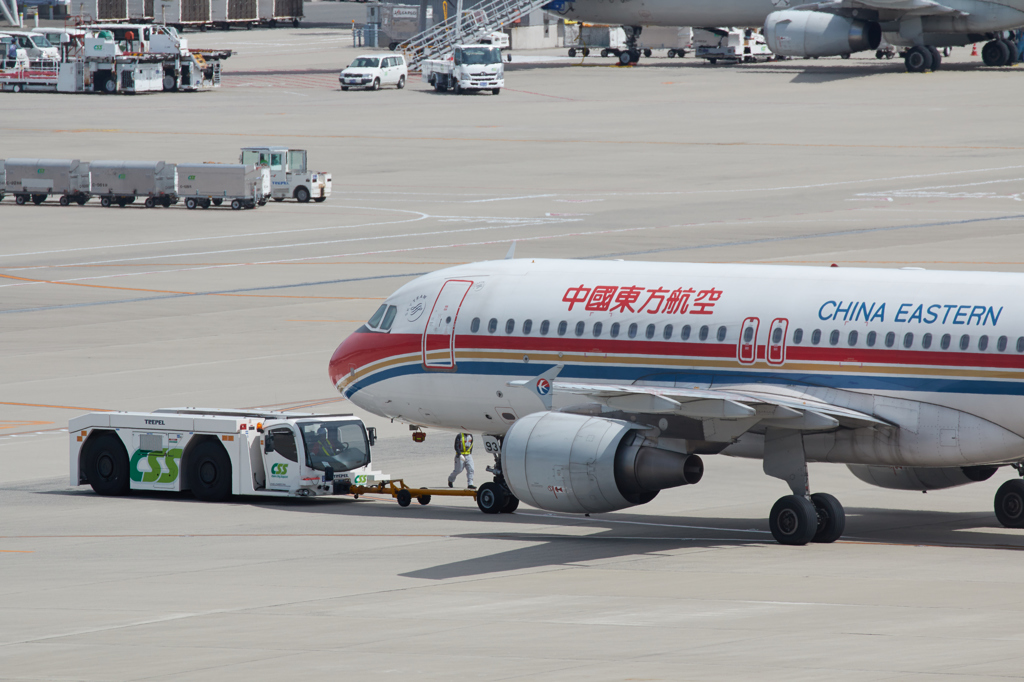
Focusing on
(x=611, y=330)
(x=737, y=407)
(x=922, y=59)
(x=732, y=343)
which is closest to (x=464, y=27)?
(x=922, y=59)

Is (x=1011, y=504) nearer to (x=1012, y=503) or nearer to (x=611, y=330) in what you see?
(x=1012, y=503)

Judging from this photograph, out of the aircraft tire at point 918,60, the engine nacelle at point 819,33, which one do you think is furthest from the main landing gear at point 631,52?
the aircraft tire at point 918,60

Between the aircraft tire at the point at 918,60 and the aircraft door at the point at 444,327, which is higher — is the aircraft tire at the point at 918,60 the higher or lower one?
the higher one

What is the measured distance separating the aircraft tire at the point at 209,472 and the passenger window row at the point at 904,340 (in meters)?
11.7

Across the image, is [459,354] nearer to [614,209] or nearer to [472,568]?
[472,568]

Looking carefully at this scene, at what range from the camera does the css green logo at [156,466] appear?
3353 centimetres

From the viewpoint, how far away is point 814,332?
1076 inches

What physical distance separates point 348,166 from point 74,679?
77.8 metres

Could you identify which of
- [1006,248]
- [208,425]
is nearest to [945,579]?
[208,425]

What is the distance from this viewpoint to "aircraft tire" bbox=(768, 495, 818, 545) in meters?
26.8

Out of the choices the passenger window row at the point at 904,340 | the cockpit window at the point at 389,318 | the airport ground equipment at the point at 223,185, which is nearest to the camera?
the passenger window row at the point at 904,340

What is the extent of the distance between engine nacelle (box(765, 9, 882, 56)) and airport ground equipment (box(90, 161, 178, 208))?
4965cm

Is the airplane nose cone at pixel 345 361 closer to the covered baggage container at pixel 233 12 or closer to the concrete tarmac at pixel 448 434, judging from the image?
the concrete tarmac at pixel 448 434

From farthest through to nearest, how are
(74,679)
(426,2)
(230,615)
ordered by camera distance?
(426,2), (230,615), (74,679)
